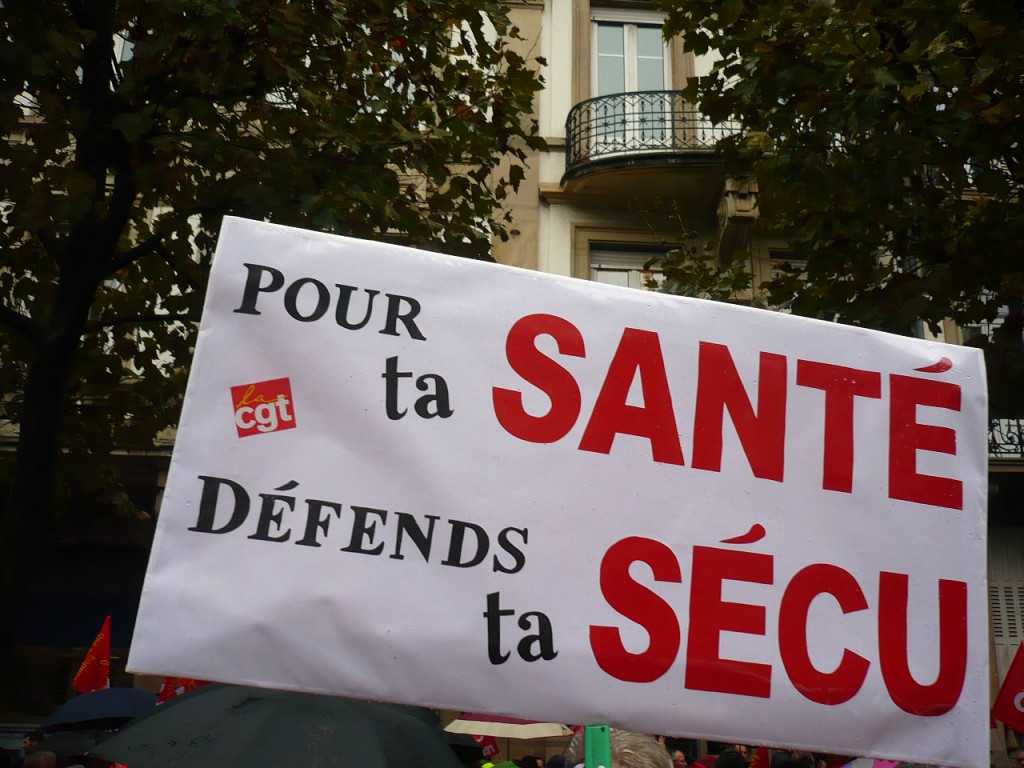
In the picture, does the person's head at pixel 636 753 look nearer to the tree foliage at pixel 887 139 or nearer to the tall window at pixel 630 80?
the tree foliage at pixel 887 139

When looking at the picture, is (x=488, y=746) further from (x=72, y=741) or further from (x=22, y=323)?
(x=22, y=323)

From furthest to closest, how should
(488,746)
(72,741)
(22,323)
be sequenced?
(488,746), (72,741), (22,323)

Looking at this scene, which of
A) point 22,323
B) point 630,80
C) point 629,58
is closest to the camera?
point 22,323

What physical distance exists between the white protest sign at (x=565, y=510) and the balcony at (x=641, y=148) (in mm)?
12795

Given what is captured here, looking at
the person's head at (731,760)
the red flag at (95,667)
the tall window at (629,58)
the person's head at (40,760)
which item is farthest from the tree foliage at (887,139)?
the tall window at (629,58)

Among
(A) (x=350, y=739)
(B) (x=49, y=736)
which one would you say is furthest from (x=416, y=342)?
(B) (x=49, y=736)

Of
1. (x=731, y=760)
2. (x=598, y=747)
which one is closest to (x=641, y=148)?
(x=731, y=760)

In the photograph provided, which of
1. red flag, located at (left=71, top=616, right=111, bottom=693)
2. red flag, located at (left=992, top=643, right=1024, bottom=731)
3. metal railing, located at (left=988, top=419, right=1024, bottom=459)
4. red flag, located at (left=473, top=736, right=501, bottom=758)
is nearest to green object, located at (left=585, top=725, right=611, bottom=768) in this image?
red flag, located at (left=992, top=643, right=1024, bottom=731)

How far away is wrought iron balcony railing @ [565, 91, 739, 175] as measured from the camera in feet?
50.2

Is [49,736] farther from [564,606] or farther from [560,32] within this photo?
[560,32]

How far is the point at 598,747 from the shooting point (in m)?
2.31

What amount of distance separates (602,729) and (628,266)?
13438mm

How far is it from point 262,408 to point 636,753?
1.39 m

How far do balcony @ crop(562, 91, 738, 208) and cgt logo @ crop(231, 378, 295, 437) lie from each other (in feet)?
43.5
